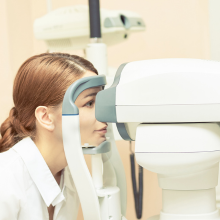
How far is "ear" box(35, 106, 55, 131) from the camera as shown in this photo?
905 millimetres

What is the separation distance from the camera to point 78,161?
2.22 ft

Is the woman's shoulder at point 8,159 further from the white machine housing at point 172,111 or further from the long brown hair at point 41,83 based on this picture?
the white machine housing at point 172,111

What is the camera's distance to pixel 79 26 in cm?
132

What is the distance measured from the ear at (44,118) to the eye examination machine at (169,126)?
241mm

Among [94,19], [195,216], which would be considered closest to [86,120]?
[195,216]

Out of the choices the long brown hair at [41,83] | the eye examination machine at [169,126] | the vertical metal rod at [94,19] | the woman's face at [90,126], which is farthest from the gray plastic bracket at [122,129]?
the vertical metal rod at [94,19]

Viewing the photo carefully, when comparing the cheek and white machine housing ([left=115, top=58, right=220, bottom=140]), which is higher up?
white machine housing ([left=115, top=58, right=220, bottom=140])

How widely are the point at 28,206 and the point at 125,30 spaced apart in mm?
762

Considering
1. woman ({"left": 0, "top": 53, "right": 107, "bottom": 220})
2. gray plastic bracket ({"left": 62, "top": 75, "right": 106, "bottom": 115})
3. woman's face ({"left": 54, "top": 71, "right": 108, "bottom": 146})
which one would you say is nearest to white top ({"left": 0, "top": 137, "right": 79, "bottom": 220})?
woman ({"left": 0, "top": 53, "right": 107, "bottom": 220})

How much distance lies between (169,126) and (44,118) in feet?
1.38

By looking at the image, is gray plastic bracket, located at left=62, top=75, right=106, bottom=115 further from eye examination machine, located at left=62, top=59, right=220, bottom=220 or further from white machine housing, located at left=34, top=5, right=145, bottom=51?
white machine housing, located at left=34, top=5, right=145, bottom=51

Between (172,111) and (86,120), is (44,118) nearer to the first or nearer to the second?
(86,120)

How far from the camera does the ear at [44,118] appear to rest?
35.6 inches

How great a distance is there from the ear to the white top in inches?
2.9
